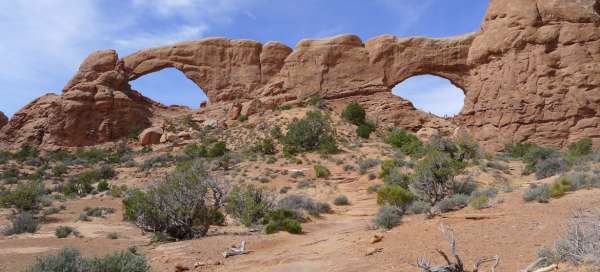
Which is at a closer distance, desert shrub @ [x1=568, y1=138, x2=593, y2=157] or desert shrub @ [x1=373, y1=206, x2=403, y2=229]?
desert shrub @ [x1=373, y1=206, x2=403, y2=229]

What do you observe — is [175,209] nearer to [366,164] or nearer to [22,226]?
[22,226]

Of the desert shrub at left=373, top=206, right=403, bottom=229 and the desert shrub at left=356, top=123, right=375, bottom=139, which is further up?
the desert shrub at left=356, top=123, right=375, bottom=139

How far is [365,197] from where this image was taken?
19.9 meters

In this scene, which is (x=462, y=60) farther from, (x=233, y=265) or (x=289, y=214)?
(x=233, y=265)

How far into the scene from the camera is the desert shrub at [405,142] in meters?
27.5

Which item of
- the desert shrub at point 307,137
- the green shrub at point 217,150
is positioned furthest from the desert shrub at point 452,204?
the green shrub at point 217,150

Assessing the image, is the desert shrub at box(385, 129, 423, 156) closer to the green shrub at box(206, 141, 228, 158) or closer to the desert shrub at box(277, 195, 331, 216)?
the desert shrub at box(277, 195, 331, 216)

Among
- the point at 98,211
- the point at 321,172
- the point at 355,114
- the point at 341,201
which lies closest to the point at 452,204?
the point at 341,201

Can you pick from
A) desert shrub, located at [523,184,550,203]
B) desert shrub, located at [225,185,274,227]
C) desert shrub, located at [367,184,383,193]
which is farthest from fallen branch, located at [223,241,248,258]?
desert shrub, located at [367,184,383,193]

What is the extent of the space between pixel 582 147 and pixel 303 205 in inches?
694

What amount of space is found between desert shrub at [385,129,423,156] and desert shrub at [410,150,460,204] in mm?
10813

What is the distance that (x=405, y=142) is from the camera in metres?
30.6

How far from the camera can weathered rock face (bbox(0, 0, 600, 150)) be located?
100ft

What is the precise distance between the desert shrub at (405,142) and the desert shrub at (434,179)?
10813 millimetres
